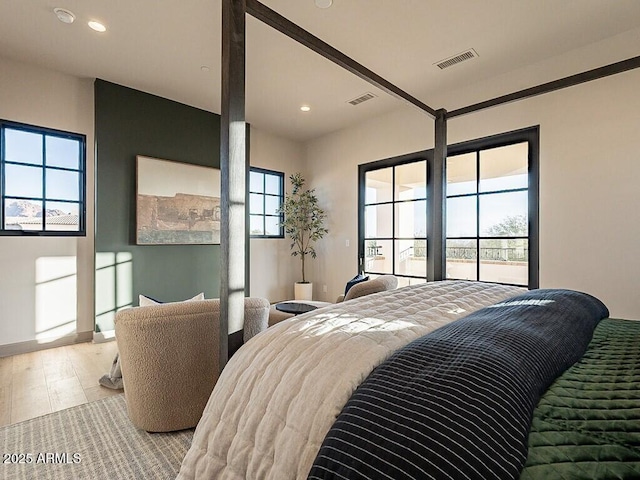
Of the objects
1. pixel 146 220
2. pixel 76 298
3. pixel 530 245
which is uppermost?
pixel 146 220

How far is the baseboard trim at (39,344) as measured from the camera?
3.34m

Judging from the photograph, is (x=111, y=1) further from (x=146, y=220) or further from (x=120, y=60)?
(x=146, y=220)

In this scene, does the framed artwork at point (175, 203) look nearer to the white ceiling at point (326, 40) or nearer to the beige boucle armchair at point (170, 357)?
the white ceiling at point (326, 40)

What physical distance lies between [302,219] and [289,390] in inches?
191

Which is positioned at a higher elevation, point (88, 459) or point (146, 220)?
point (146, 220)

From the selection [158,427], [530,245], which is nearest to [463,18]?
[530,245]

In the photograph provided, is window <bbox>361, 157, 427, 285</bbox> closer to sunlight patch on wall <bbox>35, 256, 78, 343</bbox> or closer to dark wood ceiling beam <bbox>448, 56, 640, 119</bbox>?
dark wood ceiling beam <bbox>448, 56, 640, 119</bbox>

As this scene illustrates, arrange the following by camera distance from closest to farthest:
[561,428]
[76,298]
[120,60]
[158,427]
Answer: [561,428] → [158,427] → [120,60] → [76,298]

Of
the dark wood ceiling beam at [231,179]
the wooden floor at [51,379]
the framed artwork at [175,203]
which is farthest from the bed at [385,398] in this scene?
the framed artwork at [175,203]

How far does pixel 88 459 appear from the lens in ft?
5.59

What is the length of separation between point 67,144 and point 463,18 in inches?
165

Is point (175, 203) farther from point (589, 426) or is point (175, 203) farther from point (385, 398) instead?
point (589, 426)

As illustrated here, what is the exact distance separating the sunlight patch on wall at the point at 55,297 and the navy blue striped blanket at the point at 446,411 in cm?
408

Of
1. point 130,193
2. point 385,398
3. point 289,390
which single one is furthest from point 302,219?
point 385,398
